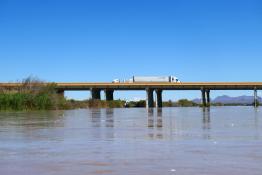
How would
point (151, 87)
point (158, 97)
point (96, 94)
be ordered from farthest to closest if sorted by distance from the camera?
1. point (158, 97)
2. point (96, 94)
3. point (151, 87)

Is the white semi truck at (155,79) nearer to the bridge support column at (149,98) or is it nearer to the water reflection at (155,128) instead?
the bridge support column at (149,98)

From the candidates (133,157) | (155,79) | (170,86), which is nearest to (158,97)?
(155,79)

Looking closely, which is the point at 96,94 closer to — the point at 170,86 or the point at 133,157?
the point at 170,86

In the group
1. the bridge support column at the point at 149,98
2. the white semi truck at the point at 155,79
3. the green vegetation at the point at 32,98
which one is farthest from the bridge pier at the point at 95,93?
the green vegetation at the point at 32,98

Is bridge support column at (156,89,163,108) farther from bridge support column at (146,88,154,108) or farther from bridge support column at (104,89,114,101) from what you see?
bridge support column at (104,89,114,101)

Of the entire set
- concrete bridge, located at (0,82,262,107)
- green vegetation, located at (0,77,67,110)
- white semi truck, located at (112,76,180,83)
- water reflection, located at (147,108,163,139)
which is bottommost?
water reflection, located at (147,108,163,139)

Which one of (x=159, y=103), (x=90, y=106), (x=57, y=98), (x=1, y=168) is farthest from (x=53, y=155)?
(x=159, y=103)

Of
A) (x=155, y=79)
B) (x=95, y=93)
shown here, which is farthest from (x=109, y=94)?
(x=155, y=79)

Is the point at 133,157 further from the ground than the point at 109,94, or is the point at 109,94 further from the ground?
the point at 109,94

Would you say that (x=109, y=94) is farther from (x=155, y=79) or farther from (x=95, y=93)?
(x=155, y=79)

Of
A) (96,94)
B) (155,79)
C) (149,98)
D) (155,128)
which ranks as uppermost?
(155,79)

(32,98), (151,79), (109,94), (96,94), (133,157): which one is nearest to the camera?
(133,157)

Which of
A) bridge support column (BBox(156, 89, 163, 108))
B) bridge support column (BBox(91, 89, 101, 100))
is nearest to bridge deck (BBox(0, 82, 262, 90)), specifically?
bridge support column (BBox(91, 89, 101, 100))

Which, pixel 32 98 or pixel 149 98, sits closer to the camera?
pixel 32 98
